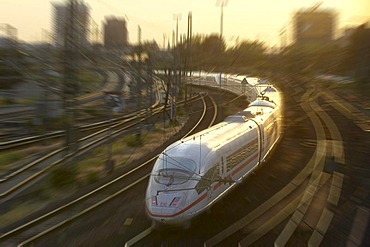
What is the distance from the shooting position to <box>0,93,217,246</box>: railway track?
31.8 feet

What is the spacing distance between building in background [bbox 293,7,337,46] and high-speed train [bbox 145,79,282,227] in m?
6.13

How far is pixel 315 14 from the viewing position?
59.0ft

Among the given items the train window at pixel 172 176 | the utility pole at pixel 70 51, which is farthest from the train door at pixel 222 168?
the utility pole at pixel 70 51

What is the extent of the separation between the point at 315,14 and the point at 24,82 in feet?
121

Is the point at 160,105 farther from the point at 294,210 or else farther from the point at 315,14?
the point at 294,210

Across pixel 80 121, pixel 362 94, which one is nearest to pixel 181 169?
pixel 362 94

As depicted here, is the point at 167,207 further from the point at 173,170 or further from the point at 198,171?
the point at 198,171

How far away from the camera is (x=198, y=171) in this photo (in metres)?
10.0

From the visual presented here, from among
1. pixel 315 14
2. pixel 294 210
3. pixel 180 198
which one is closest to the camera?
pixel 180 198

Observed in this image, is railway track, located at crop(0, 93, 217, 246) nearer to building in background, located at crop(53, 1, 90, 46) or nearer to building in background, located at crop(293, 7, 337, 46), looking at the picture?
building in background, located at crop(53, 1, 90, 46)

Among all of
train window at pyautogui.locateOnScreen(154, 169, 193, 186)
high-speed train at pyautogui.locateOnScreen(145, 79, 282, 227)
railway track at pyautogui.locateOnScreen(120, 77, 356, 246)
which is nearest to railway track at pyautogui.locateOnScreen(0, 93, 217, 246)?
railway track at pyautogui.locateOnScreen(120, 77, 356, 246)

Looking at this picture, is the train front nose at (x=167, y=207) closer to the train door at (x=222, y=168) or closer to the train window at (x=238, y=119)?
the train door at (x=222, y=168)

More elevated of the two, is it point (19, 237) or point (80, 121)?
point (80, 121)

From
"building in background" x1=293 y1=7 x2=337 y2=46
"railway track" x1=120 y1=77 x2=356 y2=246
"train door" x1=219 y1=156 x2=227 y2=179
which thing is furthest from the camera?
"building in background" x1=293 y1=7 x2=337 y2=46
